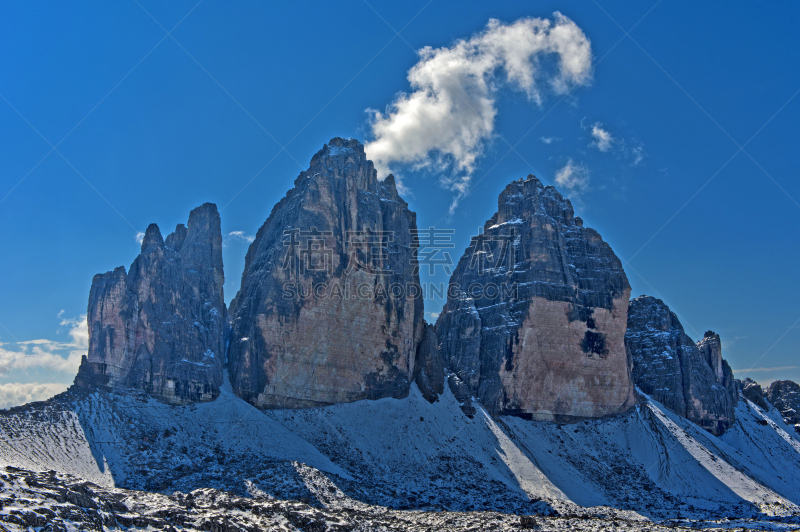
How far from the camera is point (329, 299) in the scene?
14738 centimetres

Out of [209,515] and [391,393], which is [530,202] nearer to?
[391,393]

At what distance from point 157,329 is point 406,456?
51.2 metres

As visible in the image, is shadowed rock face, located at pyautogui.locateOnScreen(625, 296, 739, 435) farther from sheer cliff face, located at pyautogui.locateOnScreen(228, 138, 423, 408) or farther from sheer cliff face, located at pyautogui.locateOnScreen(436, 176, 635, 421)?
sheer cliff face, located at pyautogui.locateOnScreen(228, 138, 423, 408)

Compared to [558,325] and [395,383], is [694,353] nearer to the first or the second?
[558,325]

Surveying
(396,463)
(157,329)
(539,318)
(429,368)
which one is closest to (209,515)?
(396,463)

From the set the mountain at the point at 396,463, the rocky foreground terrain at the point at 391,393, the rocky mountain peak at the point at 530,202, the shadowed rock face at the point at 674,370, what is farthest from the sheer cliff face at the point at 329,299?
the shadowed rock face at the point at 674,370

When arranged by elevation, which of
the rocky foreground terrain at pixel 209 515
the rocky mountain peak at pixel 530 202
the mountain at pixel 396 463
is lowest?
the rocky foreground terrain at pixel 209 515

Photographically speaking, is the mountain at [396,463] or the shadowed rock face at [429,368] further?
the shadowed rock face at [429,368]

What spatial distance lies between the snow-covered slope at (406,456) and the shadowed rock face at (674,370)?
292 inches

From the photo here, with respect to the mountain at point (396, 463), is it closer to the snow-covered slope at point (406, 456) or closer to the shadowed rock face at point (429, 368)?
the snow-covered slope at point (406, 456)

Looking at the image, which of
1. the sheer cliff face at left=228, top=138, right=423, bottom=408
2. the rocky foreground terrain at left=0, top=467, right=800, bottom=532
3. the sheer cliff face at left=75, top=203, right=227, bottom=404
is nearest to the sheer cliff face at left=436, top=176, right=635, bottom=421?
the sheer cliff face at left=228, top=138, right=423, bottom=408

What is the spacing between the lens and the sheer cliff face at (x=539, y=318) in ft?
533

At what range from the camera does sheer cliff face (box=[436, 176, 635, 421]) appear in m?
162

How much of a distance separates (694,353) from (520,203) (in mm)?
60056
